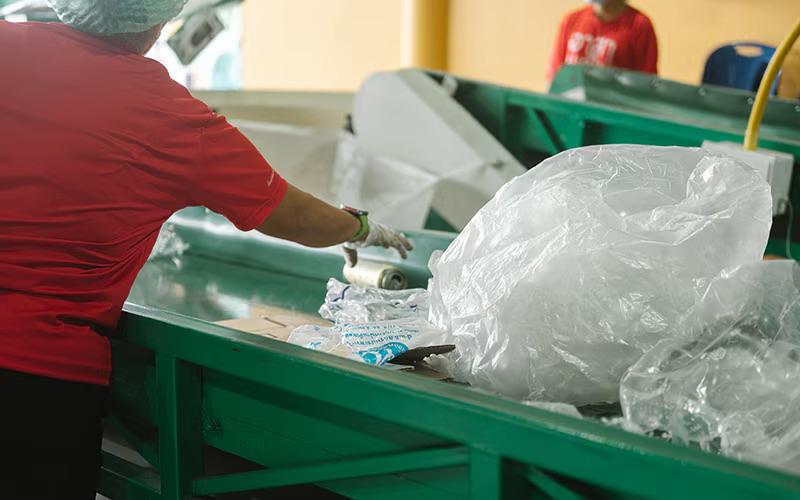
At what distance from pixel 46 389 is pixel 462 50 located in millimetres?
5792

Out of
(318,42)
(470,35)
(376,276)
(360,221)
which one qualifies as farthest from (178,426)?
(318,42)

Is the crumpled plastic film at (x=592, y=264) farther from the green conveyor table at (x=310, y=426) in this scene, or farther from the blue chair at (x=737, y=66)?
the blue chair at (x=737, y=66)

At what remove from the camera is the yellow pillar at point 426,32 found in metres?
6.77

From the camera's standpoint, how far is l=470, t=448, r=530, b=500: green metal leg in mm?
1085

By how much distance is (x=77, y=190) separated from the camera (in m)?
1.34

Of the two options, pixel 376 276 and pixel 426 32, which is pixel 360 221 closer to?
pixel 376 276

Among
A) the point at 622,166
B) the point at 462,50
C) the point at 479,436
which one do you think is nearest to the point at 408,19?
the point at 462,50

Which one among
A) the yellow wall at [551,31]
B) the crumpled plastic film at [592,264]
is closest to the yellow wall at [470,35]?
the yellow wall at [551,31]

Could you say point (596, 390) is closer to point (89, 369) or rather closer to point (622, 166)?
point (622, 166)

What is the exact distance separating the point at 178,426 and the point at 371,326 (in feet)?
1.15

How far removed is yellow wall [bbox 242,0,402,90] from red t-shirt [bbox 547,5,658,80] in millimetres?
3058

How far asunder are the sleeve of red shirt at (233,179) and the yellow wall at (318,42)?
5933 mm

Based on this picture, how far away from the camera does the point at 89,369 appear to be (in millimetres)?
1426

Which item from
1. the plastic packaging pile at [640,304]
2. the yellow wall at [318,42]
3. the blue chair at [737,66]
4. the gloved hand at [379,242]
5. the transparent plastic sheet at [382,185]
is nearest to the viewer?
the plastic packaging pile at [640,304]
